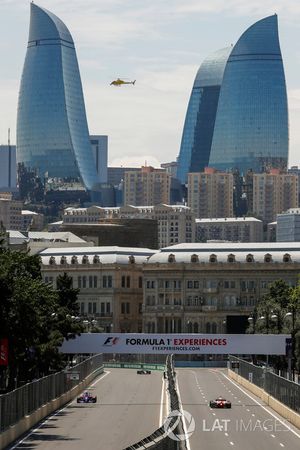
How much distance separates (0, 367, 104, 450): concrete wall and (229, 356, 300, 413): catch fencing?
16.5 meters

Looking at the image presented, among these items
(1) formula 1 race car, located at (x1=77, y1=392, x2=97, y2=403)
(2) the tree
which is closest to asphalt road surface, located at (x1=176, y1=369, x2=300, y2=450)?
(1) formula 1 race car, located at (x1=77, y1=392, x2=97, y2=403)

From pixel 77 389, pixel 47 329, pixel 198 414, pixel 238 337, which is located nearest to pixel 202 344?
pixel 238 337

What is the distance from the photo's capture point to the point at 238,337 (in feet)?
604

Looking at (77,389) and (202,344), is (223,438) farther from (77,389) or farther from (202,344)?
(202,344)

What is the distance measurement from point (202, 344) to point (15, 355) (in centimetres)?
6765

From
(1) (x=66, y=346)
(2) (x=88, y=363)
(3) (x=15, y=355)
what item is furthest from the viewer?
(2) (x=88, y=363)

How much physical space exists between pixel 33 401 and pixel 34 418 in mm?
1198

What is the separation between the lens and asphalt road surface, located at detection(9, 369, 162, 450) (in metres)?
94.8

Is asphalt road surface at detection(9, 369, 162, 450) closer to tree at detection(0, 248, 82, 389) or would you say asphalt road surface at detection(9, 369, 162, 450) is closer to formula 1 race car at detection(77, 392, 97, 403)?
formula 1 race car at detection(77, 392, 97, 403)

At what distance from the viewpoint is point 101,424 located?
11494cm

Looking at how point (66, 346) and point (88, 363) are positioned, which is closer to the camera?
point (66, 346)

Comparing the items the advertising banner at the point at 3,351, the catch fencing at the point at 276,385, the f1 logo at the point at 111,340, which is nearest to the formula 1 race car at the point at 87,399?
the catch fencing at the point at 276,385

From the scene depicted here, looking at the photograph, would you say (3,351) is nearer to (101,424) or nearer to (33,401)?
(33,401)

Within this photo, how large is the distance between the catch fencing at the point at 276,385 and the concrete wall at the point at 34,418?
16530 millimetres
